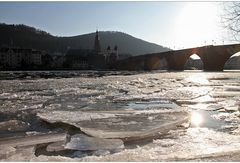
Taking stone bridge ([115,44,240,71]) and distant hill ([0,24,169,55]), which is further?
distant hill ([0,24,169,55])

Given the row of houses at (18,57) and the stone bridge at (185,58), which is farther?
the row of houses at (18,57)

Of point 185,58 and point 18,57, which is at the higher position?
point 18,57

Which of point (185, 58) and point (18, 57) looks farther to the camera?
point (18, 57)

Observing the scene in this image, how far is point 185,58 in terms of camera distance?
87.4 meters

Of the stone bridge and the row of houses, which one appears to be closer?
the stone bridge

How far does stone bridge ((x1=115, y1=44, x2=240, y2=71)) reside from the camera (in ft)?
236

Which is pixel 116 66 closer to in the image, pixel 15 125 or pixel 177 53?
pixel 177 53

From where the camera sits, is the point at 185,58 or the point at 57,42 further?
the point at 57,42

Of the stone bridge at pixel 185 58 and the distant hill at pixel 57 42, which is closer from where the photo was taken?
the stone bridge at pixel 185 58

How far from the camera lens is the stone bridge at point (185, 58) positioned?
7192cm

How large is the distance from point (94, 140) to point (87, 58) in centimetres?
13102

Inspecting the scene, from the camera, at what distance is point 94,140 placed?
541 centimetres

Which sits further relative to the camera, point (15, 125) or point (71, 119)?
point (71, 119)

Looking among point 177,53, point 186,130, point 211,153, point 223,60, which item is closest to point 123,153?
point 211,153
